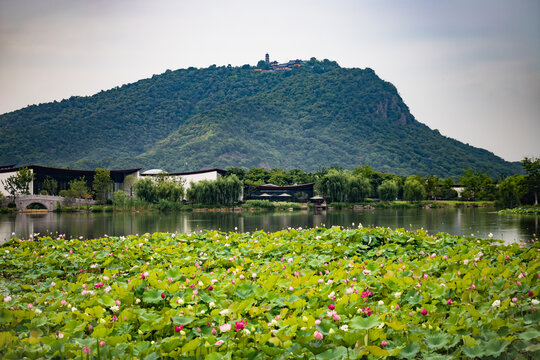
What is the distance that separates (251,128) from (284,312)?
130 metres

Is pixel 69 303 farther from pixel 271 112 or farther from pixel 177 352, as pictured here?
pixel 271 112

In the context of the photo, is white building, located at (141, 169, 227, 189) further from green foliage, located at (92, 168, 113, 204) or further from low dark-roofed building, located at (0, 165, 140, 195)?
green foliage, located at (92, 168, 113, 204)

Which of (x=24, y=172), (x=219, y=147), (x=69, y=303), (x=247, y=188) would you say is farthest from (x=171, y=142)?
(x=69, y=303)

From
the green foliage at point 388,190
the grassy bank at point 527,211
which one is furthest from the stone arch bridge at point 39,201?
the grassy bank at point 527,211

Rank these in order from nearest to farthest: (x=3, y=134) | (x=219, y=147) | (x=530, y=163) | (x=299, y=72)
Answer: (x=530, y=163) < (x=3, y=134) < (x=219, y=147) < (x=299, y=72)

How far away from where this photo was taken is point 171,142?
12088 centimetres

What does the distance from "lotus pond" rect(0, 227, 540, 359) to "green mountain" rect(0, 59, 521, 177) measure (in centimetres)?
7353

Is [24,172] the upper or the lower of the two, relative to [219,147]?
lower

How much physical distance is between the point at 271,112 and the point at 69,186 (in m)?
96.2

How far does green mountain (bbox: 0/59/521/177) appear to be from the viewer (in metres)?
104

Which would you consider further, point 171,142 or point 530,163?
point 171,142

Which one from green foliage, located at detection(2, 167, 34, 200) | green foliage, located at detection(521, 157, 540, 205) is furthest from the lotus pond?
green foliage, located at detection(2, 167, 34, 200)

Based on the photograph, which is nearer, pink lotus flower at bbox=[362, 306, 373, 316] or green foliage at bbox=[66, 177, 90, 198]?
pink lotus flower at bbox=[362, 306, 373, 316]

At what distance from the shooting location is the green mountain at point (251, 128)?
104 m
